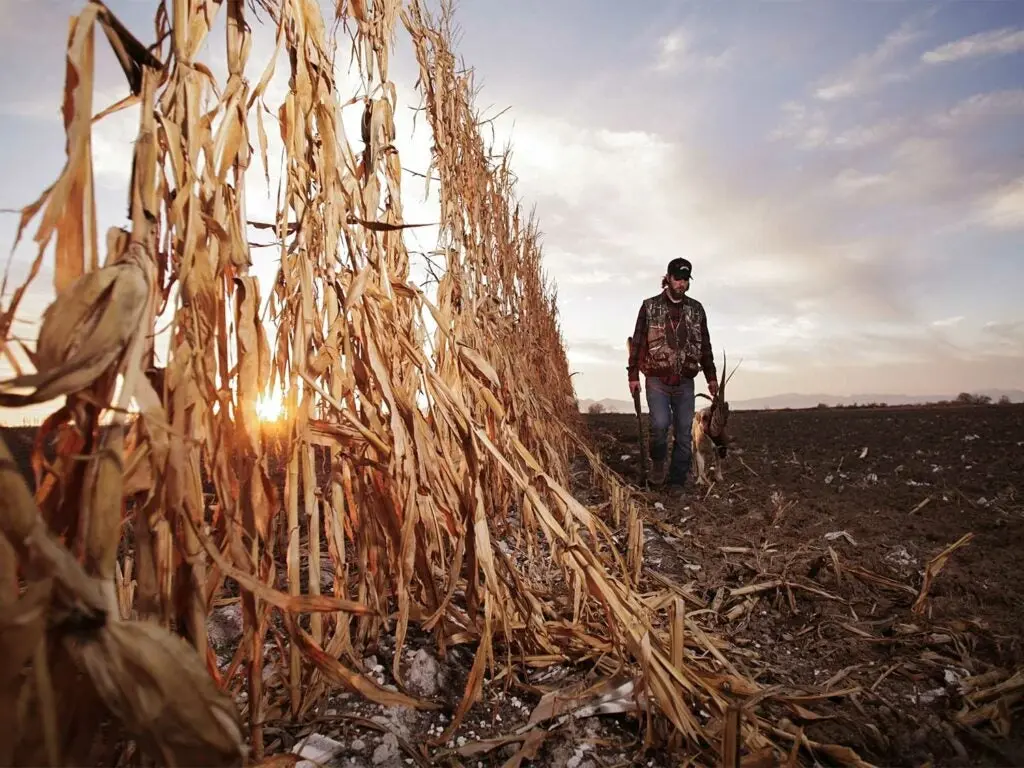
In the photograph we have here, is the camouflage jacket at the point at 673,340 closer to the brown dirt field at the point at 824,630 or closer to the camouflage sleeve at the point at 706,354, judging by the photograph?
the camouflage sleeve at the point at 706,354

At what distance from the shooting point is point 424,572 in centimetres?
128

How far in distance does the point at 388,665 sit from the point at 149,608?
2.37ft

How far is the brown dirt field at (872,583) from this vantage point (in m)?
1.29

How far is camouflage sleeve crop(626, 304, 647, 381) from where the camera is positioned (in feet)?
15.0

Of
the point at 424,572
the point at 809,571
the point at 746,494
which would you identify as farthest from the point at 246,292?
the point at 746,494

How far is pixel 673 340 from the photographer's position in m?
4.44

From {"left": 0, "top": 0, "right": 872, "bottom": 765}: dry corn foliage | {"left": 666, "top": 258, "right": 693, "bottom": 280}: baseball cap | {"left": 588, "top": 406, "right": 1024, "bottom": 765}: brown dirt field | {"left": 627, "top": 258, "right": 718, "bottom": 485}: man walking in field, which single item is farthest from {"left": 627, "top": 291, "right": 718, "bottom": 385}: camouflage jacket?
{"left": 0, "top": 0, "right": 872, "bottom": 765}: dry corn foliage

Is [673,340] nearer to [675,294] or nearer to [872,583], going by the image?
[675,294]

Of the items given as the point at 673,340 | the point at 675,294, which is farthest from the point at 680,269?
the point at 673,340

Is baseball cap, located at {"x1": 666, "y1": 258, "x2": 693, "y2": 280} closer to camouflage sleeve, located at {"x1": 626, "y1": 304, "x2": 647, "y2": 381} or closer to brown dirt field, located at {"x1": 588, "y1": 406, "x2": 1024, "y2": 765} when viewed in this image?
camouflage sleeve, located at {"x1": 626, "y1": 304, "x2": 647, "y2": 381}

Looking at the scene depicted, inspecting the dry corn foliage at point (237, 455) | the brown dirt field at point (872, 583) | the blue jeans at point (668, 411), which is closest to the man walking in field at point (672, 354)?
the blue jeans at point (668, 411)

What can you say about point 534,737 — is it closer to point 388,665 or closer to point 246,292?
point 388,665

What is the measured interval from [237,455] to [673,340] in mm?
3842

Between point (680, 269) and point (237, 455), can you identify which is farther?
point (680, 269)
